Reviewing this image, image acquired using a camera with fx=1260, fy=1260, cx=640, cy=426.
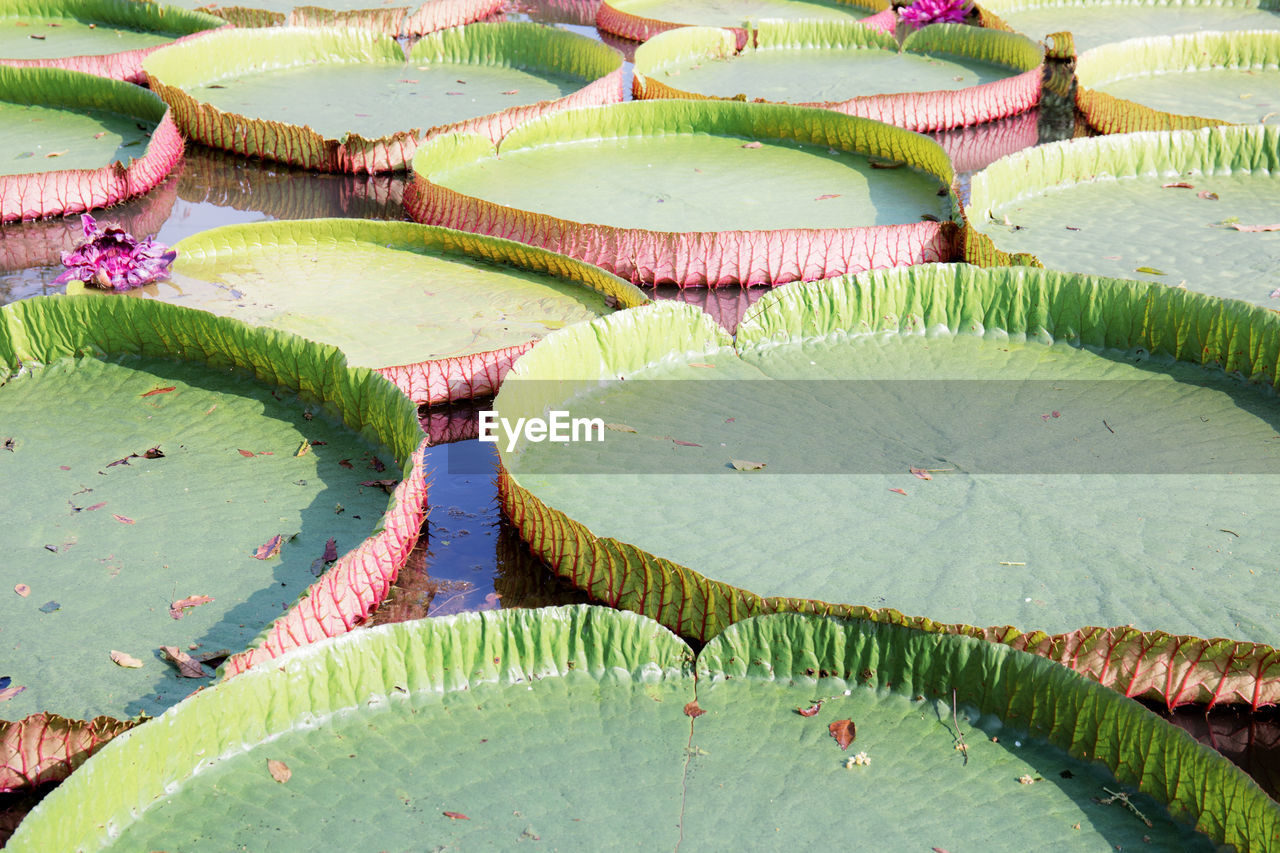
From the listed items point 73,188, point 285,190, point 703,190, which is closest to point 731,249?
point 703,190

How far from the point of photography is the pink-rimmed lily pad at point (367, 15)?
25.3 ft

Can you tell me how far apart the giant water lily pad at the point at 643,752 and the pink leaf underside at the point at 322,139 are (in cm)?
352

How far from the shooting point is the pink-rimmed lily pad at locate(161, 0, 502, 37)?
7.72m

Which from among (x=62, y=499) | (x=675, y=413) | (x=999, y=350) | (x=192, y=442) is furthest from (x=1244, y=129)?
(x=62, y=499)

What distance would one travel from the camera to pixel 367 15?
7.90m

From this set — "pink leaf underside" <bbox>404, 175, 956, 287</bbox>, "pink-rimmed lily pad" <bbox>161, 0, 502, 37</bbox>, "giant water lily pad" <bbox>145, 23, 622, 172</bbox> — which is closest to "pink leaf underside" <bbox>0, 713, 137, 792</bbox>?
"pink leaf underside" <bbox>404, 175, 956, 287</bbox>

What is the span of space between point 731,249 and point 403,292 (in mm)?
1176

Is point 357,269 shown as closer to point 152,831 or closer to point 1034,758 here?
point 152,831

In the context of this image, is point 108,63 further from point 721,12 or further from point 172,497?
point 172,497

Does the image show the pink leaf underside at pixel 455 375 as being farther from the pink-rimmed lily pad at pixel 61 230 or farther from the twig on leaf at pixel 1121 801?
the twig on leaf at pixel 1121 801

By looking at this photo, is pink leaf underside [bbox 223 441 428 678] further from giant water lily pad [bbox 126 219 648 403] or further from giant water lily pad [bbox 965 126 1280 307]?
giant water lily pad [bbox 965 126 1280 307]

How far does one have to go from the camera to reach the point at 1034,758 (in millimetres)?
2348

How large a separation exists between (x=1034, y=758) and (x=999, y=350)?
1.94 metres

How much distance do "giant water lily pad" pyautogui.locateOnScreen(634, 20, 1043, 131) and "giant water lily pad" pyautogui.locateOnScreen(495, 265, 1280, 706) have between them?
2430 mm
